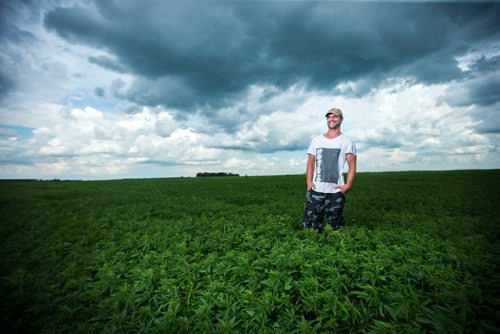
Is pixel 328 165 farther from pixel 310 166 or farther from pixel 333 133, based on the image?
pixel 333 133

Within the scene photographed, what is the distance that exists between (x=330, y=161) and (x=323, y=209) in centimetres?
131

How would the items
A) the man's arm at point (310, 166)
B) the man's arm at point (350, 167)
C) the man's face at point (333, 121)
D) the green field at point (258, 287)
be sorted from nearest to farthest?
the green field at point (258, 287), the man's arm at point (350, 167), the man's face at point (333, 121), the man's arm at point (310, 166)

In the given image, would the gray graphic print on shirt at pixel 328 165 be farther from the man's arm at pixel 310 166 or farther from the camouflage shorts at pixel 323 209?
the camouflage shorts at pixel 323 209

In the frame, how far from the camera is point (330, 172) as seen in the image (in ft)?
19.5

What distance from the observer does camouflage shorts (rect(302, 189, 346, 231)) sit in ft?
20.0

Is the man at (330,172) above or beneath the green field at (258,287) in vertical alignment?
above

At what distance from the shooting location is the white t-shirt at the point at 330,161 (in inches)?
232

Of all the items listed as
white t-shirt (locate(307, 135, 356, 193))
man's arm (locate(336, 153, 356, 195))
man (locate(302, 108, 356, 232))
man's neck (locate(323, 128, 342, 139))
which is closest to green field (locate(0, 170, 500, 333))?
man (locate(302, 108, 356, 232))

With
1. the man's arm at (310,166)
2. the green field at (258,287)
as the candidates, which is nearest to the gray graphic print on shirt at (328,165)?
the man's arm at (310,166)

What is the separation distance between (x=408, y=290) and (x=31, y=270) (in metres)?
7.95

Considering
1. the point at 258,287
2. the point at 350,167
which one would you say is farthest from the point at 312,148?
the point at 258,287

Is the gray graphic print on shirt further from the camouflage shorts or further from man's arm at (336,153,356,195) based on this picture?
the camouflage shorts

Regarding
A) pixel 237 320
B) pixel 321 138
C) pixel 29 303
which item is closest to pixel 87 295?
pixel 29 303

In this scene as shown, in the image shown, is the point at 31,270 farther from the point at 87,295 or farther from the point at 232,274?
the point at 232,274
